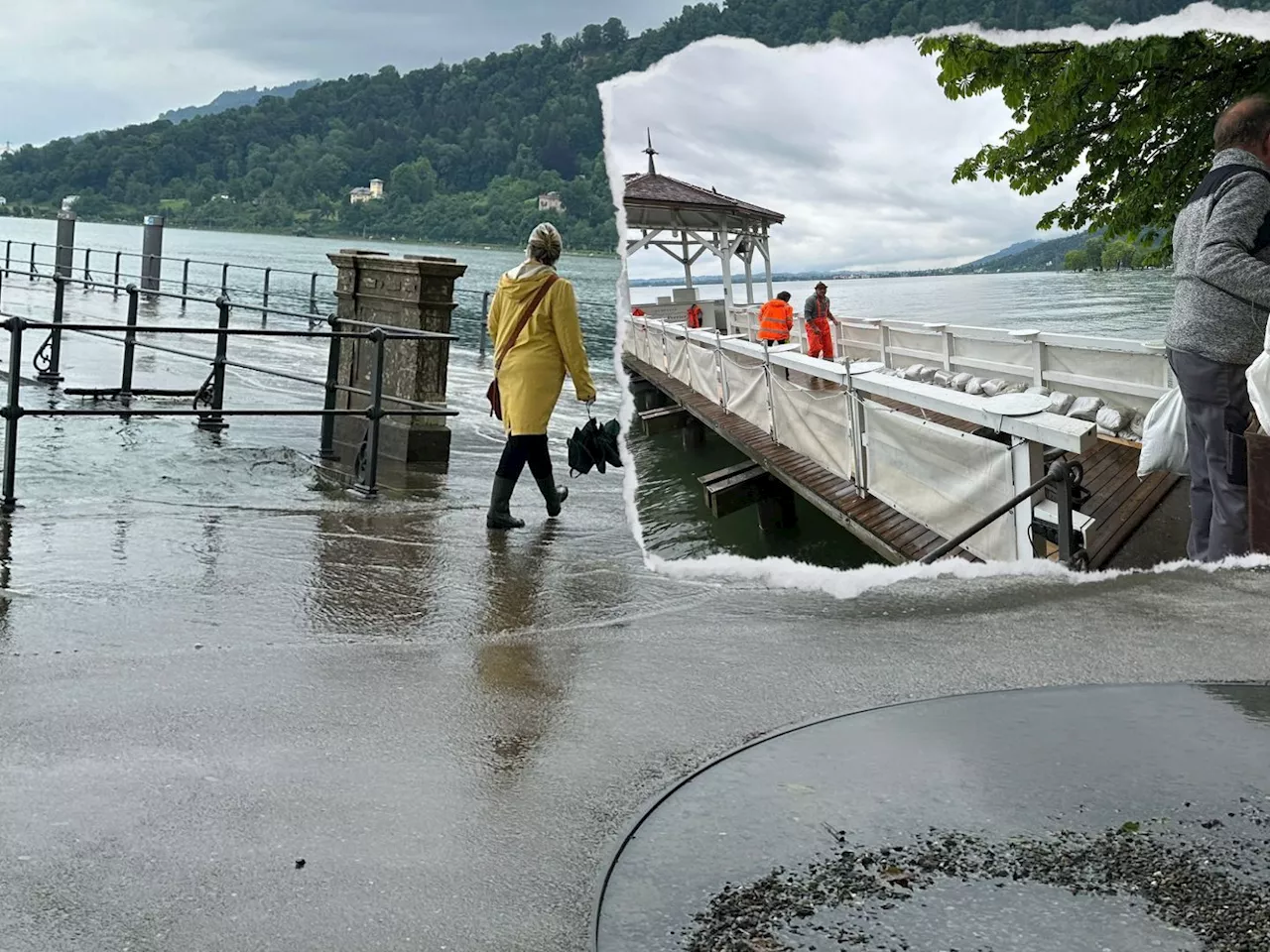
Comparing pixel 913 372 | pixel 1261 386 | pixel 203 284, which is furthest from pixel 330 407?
pixel 203 284

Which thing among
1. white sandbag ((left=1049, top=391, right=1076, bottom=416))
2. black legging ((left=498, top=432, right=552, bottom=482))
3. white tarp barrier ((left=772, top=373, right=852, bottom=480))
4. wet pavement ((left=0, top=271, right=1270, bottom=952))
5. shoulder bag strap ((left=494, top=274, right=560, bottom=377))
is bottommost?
wet pavement ((left=0, top=271, right=1270, bottom=952))

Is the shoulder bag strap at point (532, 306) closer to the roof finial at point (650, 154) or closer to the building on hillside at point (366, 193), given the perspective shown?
the roof finial at point (650, 154)

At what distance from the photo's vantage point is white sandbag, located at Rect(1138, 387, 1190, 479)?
14.3 ft

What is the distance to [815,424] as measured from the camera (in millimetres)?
8141

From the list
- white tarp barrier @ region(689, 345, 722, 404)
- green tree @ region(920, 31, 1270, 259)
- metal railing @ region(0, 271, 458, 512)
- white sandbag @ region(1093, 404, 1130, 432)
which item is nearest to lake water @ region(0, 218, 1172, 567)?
green tree @ region(920, 31, 1270, 259)

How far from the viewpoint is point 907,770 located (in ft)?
11.8

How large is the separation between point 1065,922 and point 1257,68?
2707mm

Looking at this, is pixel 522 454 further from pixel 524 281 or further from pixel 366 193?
pixel 366 193

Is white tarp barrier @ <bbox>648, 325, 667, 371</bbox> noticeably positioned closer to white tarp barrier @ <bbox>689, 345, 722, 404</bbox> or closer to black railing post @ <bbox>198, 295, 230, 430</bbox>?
white tarp barrier @ <bbox>689, 345, 722, 404</bbox>

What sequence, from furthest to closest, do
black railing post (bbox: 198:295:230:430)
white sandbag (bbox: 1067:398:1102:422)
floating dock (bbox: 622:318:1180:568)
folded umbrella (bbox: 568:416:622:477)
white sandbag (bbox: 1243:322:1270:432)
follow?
black railing post (bbox: 198:295:230:430) < white sandbag (bbox: 1067:398:1102:422) < folded umbrella (bbox: 568:416:622:477) < floating dock (bbox: 622:318:1180:568) < white sandbag (bbox: 1243:322:1270:432)

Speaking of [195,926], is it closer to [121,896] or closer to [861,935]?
[121,896]

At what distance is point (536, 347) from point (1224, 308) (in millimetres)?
3556

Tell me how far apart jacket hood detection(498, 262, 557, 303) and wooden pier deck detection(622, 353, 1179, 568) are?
0.69 m

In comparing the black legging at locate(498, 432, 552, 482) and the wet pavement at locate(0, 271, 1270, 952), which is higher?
the black legging at locate(498, 432, 552, 482)
